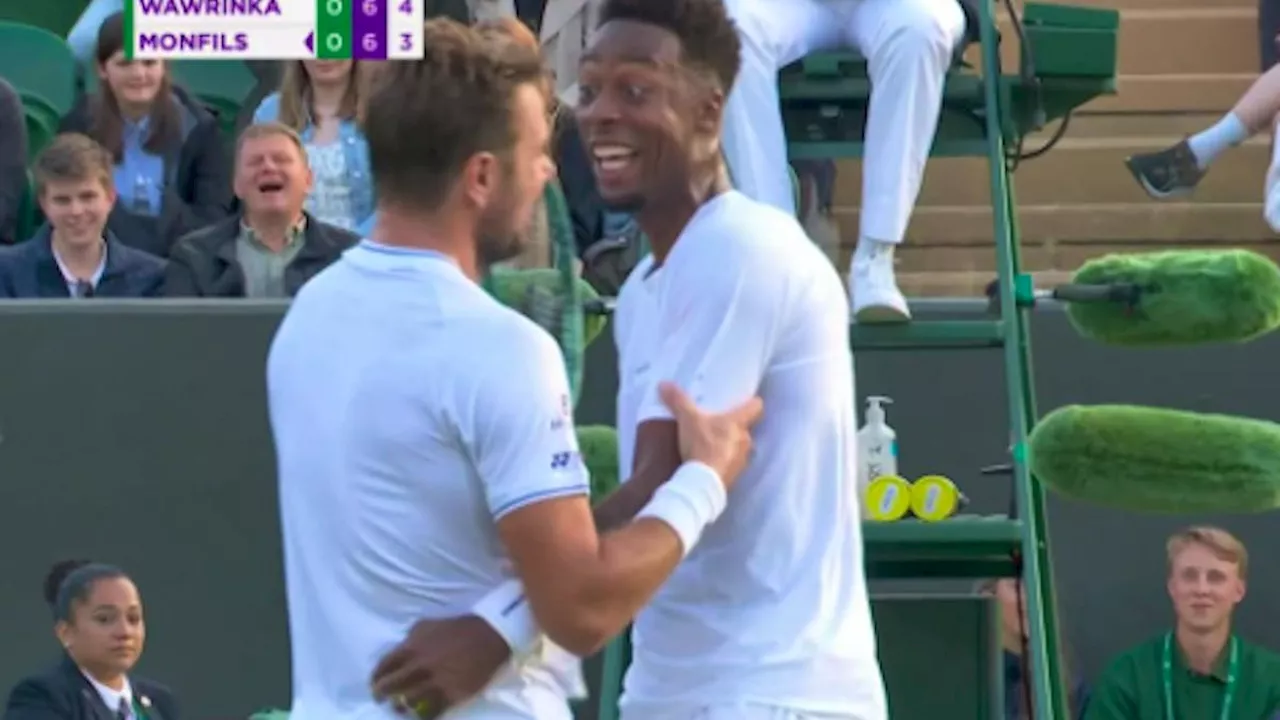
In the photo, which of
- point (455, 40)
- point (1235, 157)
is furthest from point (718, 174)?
point (1235, 157)

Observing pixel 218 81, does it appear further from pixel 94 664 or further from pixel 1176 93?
pixel 1176 93

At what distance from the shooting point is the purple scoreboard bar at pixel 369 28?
8.16 metres

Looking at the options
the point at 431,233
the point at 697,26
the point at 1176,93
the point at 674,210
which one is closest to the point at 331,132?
the point at 1176,93

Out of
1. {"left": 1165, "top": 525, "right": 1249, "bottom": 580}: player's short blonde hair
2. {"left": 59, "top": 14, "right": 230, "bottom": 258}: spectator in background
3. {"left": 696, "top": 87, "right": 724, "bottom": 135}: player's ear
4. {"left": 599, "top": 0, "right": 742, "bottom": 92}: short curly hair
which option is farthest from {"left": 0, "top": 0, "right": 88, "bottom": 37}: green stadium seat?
{"left": 696, "top": 87, "right": 724, "bottom": 135}: player's ear

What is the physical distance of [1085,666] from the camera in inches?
289

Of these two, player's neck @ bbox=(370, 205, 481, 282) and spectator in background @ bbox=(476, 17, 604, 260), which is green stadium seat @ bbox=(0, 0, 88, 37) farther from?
player's neck @ bbox=(370, 205, 481, 282)

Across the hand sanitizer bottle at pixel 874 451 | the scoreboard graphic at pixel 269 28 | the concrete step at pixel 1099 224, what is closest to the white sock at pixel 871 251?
the hand sanitizer bottle at pixel 874 451

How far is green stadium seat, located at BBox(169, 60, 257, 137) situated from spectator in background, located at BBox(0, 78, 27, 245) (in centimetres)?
111

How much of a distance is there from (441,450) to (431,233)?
0.87ft

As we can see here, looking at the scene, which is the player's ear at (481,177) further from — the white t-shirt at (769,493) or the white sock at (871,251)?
the white sock at (871,251)

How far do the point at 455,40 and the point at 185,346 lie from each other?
172 inches

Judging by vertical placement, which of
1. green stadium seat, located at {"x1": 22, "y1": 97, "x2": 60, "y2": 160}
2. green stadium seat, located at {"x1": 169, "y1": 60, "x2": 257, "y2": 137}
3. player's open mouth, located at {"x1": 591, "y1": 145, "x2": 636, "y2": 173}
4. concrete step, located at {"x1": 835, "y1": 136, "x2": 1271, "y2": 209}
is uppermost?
green stadium seat, located at {"x1": 169, "y1": 60, "x2": 257, "y2": 137}

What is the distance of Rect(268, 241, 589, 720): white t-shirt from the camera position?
3006 millimetres

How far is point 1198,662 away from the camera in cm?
694
